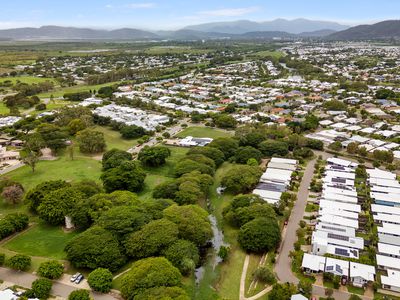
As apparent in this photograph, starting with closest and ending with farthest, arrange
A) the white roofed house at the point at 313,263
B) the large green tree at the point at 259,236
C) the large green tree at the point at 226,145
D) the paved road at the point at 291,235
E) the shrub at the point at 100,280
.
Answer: the shrub at the point at 100,280
the white roofed house at the point at 313,263
the paved road at the point at 291,235
the large green tree at the point at 259,236
the large green tree at the point at 226,145

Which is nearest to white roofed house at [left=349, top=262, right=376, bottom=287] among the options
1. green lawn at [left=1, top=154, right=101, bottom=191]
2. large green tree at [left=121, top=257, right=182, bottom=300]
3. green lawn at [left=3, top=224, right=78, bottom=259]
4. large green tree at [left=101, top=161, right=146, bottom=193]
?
large green tree at [left=121, top=257, right=182, bottom=300]

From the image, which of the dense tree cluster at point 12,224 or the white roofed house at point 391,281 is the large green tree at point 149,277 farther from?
the white roofed house at point 391,281

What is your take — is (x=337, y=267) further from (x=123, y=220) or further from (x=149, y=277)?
(x=123, y=220)

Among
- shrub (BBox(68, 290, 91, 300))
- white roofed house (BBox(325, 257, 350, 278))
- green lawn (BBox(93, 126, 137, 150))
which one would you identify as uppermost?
shrub (BBox(68, 290, 91, 300))

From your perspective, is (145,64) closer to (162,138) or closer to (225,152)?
(162,138)

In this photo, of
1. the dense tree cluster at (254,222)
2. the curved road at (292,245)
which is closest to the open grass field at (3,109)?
the dense tree cluster at (254,222)

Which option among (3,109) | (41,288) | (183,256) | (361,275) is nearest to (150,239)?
(183,256)

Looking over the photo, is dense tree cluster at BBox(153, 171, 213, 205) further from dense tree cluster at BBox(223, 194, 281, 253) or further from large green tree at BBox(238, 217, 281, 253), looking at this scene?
large green tree at BBox(238, 217, 281, 253)
